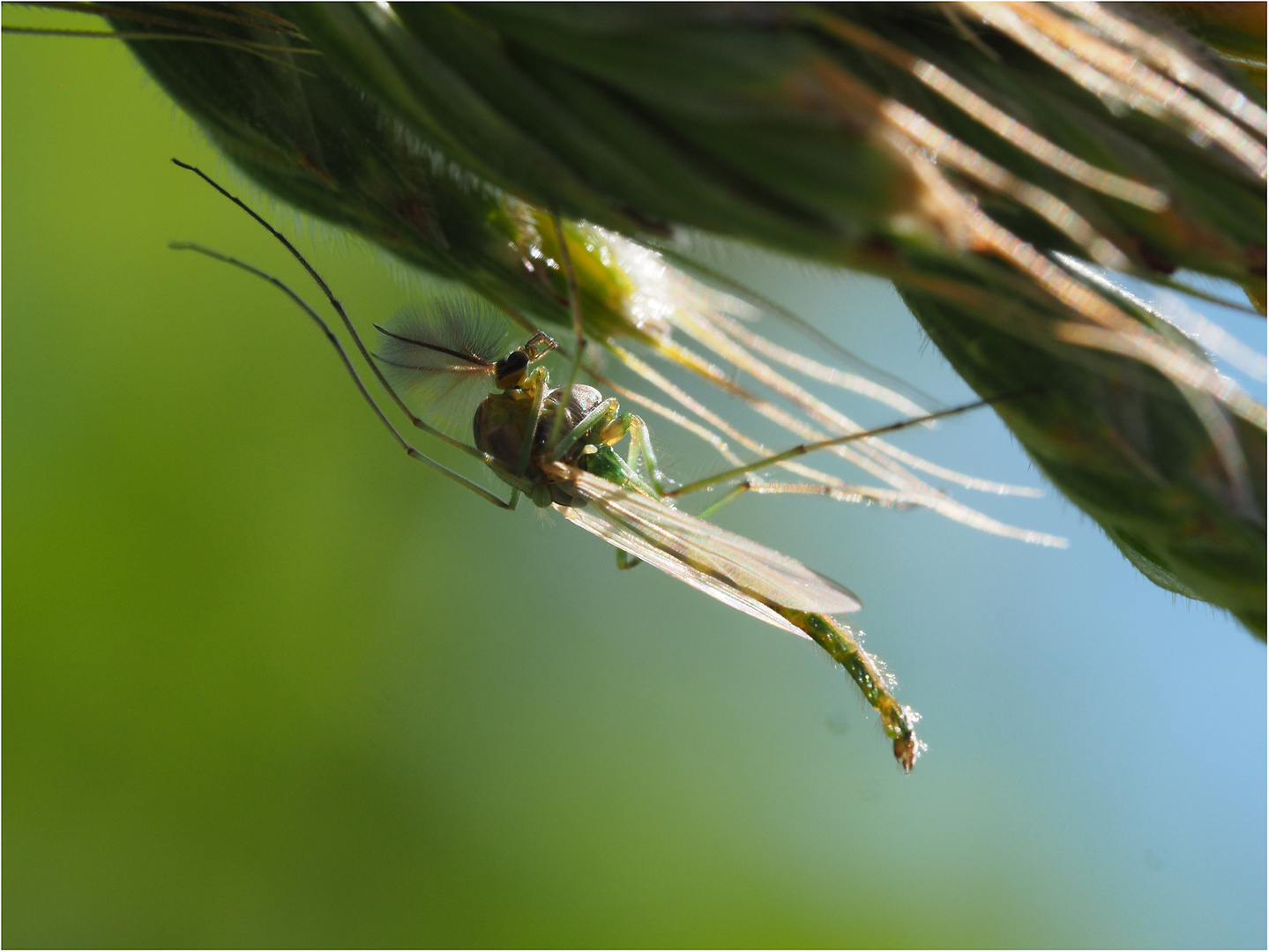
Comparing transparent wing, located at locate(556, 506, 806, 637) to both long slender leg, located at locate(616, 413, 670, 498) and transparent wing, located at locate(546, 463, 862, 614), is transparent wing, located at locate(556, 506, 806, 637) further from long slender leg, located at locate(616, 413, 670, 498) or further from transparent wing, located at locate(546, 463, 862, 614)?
long slender leg, located at locate(616, 413, 670, 498)

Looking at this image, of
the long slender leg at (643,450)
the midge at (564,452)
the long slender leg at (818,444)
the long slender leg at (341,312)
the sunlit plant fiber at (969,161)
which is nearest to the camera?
the sunlit plant fiber at (969,161)

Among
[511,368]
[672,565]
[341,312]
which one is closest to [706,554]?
[672,565]

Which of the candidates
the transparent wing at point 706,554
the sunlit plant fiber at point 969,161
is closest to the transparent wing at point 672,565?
the transparent wing at point 706,554

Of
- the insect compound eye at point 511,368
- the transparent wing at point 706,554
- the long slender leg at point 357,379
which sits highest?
the insect compound eye at point 511,368

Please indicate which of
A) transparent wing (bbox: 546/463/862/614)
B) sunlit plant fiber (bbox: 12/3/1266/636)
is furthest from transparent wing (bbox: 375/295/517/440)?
sunlit plant fiber (bbox: 12/3/1266/636)

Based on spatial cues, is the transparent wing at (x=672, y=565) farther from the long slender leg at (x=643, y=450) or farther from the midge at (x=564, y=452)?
the long slender leg at (x=643, y=450)

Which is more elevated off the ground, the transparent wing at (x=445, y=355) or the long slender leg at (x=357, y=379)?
the transparent wing at (x=445, y=355)

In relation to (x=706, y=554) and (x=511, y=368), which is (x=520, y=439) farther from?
(x=706, y=554)
